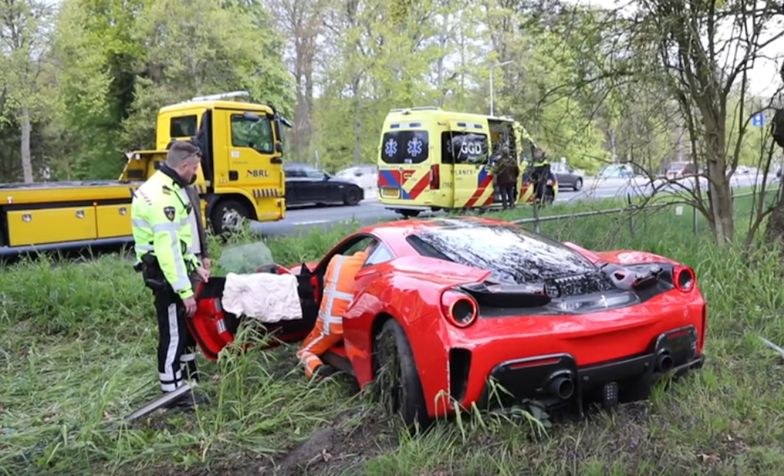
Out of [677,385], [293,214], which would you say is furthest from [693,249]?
[293,214]

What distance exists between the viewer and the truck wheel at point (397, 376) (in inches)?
138

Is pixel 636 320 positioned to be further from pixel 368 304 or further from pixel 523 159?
pixel 523 159

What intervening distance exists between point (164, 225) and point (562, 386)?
2579 millimetres

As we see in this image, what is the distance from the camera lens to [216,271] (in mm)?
6906

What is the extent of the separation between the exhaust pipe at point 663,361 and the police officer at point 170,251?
2.82m

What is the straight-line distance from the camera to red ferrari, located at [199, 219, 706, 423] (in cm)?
337

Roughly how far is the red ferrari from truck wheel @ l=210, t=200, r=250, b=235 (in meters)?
7.55

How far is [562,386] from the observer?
3.40 meters

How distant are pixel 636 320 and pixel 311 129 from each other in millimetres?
38560

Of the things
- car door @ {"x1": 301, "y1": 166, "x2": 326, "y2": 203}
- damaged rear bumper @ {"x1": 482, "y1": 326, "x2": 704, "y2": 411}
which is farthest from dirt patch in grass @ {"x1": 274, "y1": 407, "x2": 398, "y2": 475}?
car door @ {"x1": 301, "y1": 166, "x2": 326, "y2": 203}

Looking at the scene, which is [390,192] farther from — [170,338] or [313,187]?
[170,338]

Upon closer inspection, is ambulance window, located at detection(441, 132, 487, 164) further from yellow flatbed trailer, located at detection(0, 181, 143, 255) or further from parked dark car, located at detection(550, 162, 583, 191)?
parked dark car, located at detection(550, 162, 583, 191)

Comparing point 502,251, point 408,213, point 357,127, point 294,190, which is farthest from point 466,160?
point 357,127

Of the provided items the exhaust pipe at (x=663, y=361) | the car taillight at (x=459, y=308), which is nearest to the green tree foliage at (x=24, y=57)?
the car taillight at (x=459, y=308)
